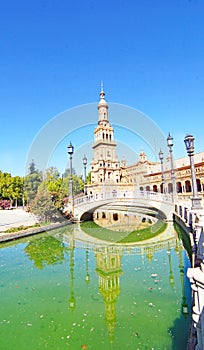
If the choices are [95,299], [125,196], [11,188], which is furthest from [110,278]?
[11,188]

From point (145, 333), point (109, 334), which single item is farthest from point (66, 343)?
point (145, 333)

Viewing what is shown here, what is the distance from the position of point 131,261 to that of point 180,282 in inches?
80.9

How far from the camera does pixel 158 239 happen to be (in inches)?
379

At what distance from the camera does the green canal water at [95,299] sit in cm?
331

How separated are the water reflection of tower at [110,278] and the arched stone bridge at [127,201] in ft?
20.1

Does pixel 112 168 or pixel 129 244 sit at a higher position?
pixel 112 168

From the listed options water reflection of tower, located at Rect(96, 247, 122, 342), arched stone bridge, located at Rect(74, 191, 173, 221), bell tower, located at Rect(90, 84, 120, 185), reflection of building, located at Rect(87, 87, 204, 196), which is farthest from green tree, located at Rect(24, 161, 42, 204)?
water reflection of tower, located at Rect(96, 247, 122, 342)

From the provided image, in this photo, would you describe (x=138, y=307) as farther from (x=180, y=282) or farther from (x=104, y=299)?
(x=180, y=282)

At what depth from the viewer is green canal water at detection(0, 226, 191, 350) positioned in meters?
3.31

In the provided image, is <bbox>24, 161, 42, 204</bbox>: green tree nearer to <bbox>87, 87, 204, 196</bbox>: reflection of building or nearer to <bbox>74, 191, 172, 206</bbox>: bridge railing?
<bbox>87, 87, 204, 196</bbox>: reflection of building

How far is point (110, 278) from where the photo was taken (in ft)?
18.8

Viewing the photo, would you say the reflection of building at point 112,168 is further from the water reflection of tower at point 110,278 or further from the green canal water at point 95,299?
the green canal water at point 95,299

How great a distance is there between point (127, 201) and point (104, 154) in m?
20.8

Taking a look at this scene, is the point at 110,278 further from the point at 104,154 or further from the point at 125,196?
the point at 104,154
